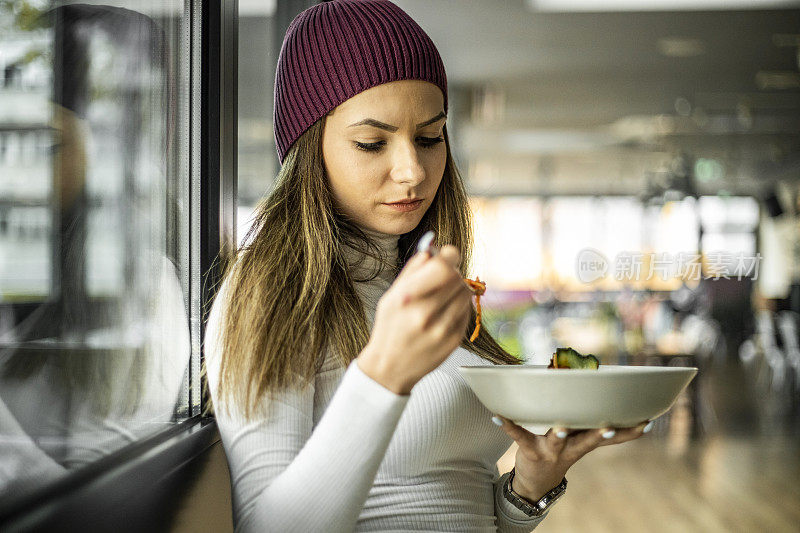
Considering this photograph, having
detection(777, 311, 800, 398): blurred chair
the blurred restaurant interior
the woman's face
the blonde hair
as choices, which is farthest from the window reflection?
detection(777, 311, 800, 398): blurred chair

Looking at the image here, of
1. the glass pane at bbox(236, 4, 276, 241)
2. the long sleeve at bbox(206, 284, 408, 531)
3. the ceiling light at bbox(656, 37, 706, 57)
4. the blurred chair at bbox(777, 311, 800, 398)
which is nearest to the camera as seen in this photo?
the long sleeve at bbox(206, 284, 408, 531)

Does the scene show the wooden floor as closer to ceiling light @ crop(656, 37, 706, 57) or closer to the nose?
ceiling light @ crop(656, 37, 706, 57)

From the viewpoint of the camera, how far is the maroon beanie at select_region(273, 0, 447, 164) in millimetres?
996

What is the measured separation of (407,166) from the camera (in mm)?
967

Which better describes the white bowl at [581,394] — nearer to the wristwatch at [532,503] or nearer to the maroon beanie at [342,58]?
the wristwatch at [532,503]

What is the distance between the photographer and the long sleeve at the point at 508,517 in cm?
107

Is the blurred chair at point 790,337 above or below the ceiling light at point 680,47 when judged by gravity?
below

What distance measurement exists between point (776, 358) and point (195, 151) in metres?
5.73

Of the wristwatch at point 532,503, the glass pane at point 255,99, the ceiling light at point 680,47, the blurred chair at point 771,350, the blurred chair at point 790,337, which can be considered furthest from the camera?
the blurred chair at point 771,350

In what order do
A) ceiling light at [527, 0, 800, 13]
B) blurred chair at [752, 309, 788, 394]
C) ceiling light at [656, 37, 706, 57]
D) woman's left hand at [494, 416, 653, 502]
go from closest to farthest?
1. woman's left hand at [494, 416, 653, 502]
2. ceiling light at [527, 0, 800, 13]
3. ceiling light at [656, 37, 706, 57]
4. blurred chair at [752, 309, 788, 394]

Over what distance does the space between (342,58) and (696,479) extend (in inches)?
166

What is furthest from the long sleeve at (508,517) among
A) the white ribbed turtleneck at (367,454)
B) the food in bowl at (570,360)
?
the food in bowl at (570,360)

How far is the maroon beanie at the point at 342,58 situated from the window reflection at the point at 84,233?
0.58 ft

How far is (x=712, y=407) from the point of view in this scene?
663 cm
